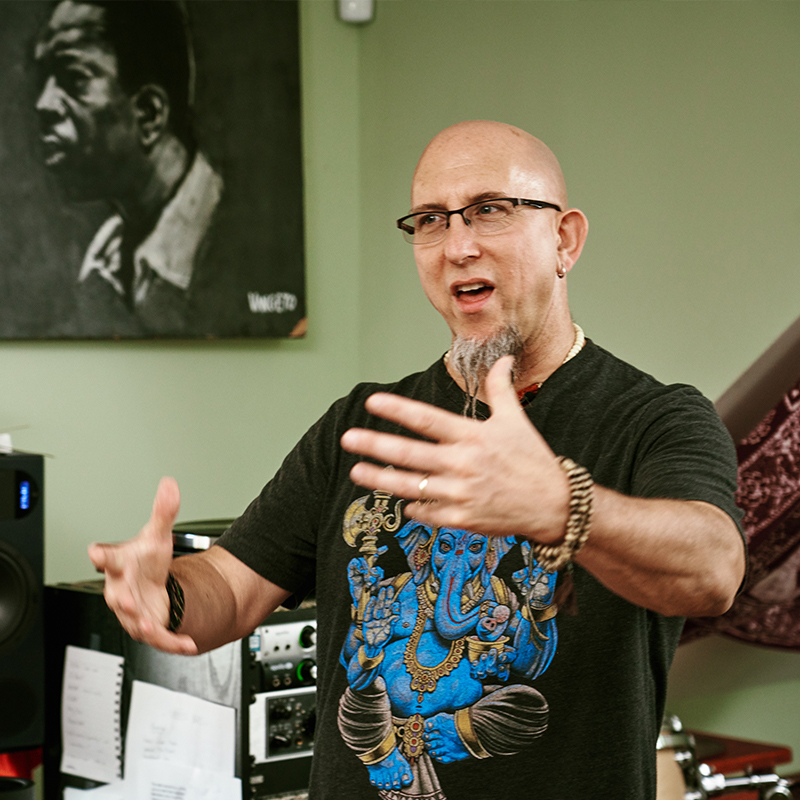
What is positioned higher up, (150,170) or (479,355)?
(150,170)

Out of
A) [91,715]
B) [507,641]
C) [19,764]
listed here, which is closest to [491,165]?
[507,641]

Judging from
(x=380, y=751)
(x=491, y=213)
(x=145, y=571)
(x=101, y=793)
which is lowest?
(x=101, y=793)

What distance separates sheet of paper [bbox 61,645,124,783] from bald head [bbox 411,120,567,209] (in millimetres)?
1101

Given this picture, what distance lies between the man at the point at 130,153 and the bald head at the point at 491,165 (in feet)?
4.31

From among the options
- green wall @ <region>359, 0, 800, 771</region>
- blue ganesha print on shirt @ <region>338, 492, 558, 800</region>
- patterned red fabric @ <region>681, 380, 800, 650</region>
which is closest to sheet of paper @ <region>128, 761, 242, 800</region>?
blue ganesha print on shirt @ <region>338, 492, 558, 800</region>

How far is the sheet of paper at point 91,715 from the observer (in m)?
1.77

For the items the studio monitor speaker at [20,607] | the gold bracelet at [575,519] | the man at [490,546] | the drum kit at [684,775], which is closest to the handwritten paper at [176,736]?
the studio monitor speaker at [20,607]

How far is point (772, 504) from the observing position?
1.86 metres

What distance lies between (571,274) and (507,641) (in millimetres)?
1269

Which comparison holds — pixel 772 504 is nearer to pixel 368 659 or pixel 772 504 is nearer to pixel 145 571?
pixel 368 659

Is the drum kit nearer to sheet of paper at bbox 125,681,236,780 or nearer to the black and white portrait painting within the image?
sheet of paper at bbox 125,681,236,780

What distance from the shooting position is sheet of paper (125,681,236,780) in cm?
166

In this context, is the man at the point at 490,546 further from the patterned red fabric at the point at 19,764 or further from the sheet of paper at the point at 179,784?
the patterned red fabric at the point at 19,764

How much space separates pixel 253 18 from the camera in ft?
8.58
